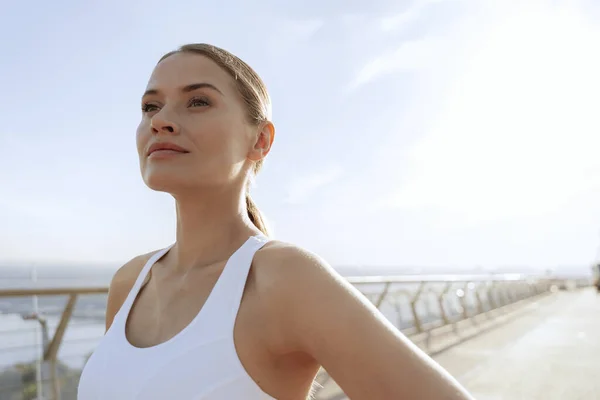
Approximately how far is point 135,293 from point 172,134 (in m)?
0.43

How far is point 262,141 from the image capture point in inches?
55.3

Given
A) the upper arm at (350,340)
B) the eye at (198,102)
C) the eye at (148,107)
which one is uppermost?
the eye at (198,102)

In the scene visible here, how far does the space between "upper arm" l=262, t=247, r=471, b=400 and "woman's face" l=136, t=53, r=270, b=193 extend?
1.24 ft

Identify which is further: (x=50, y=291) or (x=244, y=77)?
(x=50, y=291)

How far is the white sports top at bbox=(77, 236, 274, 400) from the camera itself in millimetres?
922

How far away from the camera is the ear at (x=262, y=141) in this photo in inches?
53.9

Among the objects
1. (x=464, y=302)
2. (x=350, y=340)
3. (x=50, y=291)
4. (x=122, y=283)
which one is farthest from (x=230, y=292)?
(x=464, y=302)

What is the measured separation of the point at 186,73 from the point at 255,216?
17.6 inches

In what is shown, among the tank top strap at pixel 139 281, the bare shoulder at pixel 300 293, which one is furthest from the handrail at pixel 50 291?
the bare shoulder at pixel 300 293

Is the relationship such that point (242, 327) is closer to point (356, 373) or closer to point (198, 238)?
point (356, 373)

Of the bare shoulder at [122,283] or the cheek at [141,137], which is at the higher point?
the cheek at [141,137]

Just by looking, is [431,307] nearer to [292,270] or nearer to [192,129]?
[192,129]

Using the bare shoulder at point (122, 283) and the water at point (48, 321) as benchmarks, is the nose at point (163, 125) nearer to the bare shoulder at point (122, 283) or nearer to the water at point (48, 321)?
the bare shoulder at point (122, 283)

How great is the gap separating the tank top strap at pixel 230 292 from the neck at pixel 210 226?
6.8 inches
